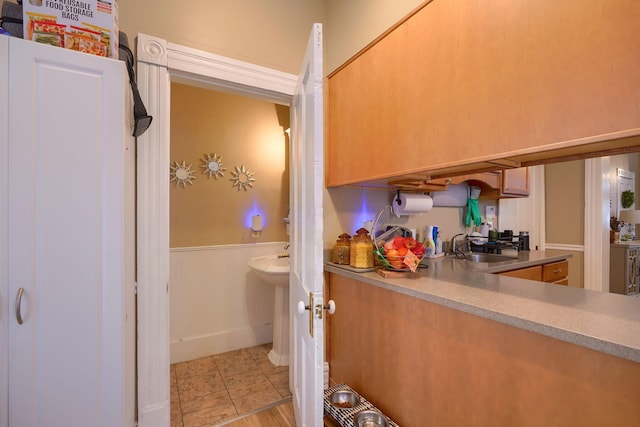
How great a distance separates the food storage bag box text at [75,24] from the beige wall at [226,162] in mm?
1501

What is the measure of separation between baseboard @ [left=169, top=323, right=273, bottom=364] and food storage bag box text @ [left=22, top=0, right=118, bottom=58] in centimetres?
225

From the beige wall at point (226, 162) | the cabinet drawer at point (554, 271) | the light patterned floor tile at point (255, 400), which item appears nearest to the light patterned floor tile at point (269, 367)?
the light patterned floor tile at point (255, 400)

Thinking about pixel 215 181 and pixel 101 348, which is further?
pixel 215 181

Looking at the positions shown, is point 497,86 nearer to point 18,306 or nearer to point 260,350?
point 18,306

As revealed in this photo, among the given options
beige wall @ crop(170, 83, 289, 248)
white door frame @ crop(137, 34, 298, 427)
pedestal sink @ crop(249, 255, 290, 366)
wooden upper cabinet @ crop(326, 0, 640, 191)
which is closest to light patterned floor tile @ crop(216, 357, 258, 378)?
pedestal sink @ crop(249, 255, 290, 366)

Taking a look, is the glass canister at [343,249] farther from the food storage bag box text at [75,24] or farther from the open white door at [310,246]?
the food storage bag box text at [75,24]

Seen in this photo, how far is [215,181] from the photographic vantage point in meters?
2.73

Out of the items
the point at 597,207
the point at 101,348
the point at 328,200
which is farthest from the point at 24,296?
the point at 597,207

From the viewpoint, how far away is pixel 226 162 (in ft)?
9.15

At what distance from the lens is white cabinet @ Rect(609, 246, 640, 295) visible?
3.66m

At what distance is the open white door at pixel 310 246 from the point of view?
47.1 inches

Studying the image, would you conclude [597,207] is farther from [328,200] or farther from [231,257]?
[231,257]

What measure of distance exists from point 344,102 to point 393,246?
3.26 feet

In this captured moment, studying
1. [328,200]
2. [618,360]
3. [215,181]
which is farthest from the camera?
[215,181]
